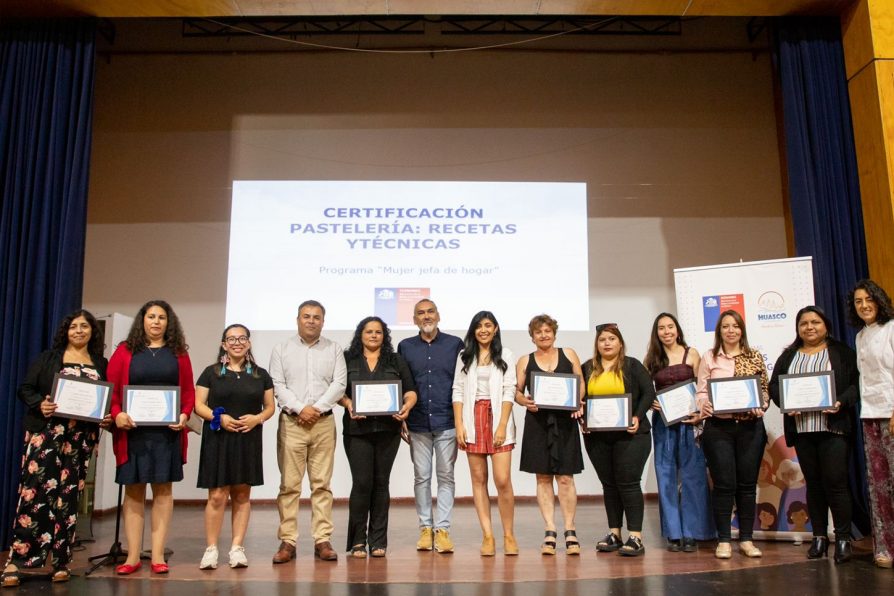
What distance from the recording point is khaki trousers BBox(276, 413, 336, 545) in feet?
13.3

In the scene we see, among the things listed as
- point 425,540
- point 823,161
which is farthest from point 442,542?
point 823,161

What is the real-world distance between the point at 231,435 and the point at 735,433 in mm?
2838

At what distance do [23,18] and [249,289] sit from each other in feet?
8.96

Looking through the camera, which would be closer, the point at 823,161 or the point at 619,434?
the point at 619,434

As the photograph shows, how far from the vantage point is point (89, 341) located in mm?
3971

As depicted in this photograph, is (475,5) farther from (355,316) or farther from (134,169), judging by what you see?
(134,169)

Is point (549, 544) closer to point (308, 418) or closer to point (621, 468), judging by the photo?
point (621, 468)

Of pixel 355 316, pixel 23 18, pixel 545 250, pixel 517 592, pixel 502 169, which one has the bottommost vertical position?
pixel 517 592

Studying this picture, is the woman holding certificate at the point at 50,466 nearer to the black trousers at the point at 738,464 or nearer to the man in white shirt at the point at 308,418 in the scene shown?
the man in white shirt at the point at 308,418

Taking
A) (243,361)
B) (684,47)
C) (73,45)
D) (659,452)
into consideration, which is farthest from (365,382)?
(684,47)

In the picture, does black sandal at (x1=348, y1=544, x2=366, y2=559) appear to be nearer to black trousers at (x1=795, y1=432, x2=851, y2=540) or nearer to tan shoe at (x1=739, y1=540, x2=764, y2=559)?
tan shoe at (x1=739, y1=540, x2=764, y2=559)

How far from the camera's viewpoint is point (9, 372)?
4.75m

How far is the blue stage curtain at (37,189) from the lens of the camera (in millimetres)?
4781

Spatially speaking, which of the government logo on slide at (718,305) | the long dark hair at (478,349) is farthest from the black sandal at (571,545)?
the government logo on slide at (718,305)
